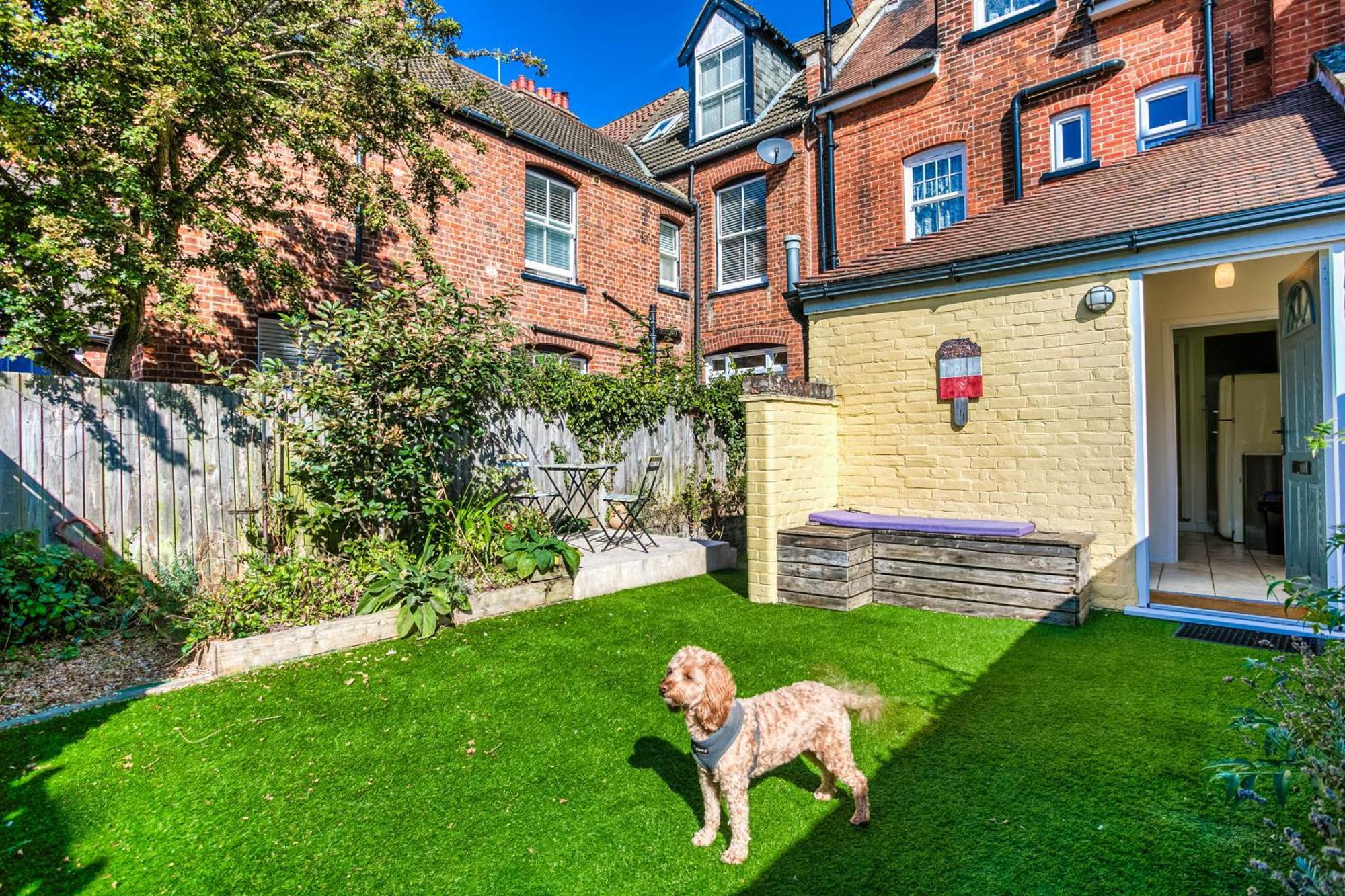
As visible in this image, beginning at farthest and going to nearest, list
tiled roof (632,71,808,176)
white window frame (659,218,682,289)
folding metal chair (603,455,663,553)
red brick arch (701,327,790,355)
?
1. white window frame (659,218,682,289)
2. tiled roof (632,71,808,176)
3. red brick arch (701,327,790,355)
4. folding metal chair (603,455,663,553)

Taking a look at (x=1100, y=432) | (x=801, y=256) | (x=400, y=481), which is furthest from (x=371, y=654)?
A: (x=801, y=256)

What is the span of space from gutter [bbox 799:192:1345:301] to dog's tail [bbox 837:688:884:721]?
4.71 m

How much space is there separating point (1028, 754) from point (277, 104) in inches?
266

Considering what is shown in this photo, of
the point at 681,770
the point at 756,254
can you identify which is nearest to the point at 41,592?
the point at 681,770

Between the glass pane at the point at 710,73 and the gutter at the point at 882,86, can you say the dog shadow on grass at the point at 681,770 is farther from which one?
the glass pane at the point at 710,73

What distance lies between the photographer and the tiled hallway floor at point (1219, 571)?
18.5 ft

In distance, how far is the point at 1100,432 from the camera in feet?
17.9

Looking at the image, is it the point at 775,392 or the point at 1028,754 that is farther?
the point at 775,392

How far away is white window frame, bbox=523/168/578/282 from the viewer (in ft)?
34.9

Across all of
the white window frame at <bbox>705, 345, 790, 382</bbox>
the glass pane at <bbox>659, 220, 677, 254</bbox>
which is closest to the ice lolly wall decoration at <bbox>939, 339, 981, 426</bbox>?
the white window frame at <bbox>705, 345, 790, 382</bbox>

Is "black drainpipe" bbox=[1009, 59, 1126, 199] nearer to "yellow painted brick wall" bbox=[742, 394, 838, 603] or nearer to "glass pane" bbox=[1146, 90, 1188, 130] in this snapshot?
"glass pane" bbox=[1146, 90, 1188, 130]

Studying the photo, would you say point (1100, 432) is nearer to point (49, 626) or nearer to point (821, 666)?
point (821, 666)

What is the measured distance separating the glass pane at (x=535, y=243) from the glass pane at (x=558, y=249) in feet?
0.26

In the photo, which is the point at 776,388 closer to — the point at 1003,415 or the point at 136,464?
the point at 1003,415
